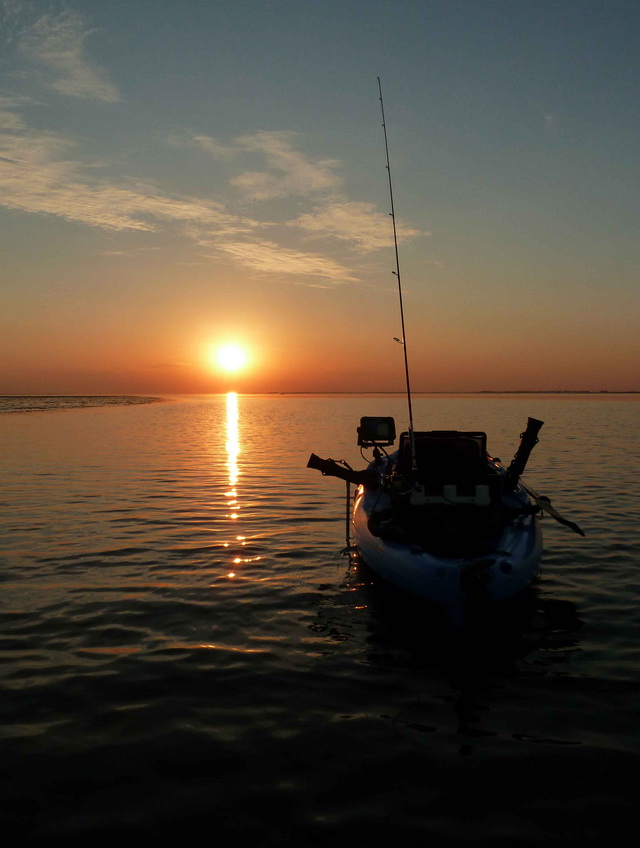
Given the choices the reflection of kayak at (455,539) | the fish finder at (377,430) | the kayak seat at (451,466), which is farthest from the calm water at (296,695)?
the fish finder at (377,430)

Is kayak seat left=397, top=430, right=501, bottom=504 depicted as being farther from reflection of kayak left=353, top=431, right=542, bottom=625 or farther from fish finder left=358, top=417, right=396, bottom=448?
fish finder left=358, top=417, right=396, bottom=448

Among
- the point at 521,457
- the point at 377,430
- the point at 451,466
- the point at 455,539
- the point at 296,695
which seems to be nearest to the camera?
the point at 296,695

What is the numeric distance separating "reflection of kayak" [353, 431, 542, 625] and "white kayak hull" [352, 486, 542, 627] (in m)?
0.01

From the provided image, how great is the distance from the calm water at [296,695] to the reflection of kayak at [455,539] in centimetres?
57

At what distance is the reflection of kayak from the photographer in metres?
8.44

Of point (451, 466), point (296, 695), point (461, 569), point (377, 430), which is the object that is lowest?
point (296, 695)

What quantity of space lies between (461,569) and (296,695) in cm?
285

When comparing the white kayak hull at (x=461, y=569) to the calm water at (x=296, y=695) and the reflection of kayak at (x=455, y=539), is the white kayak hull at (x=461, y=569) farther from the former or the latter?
the calm water at (x=296, y=695)

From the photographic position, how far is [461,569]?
841cm

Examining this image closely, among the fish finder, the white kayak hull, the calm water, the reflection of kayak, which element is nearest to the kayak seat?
the reflection of kayak

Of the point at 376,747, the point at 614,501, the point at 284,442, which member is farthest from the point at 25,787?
the point at 284,442

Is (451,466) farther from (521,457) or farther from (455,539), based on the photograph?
(455,539)

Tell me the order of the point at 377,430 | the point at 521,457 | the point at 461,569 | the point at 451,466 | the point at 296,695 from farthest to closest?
1. the point at 377,430
2. the point at 521,457
3. the point at 451,466
4. the point at 461,569
5. the point at 296,695

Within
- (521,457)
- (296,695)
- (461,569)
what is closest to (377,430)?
(521,457)
